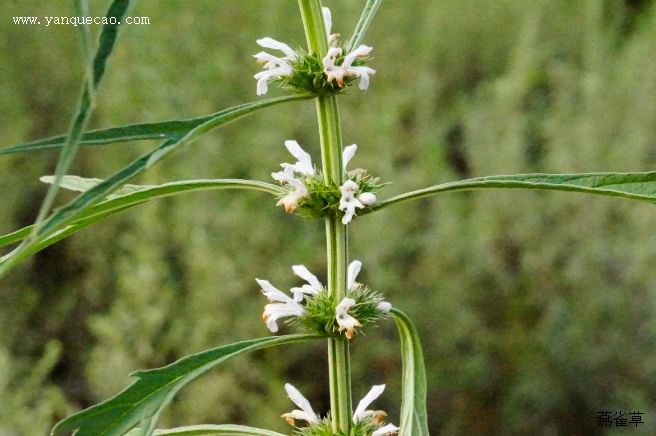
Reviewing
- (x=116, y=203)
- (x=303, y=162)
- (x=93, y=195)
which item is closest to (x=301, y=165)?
(x=303, y=162)

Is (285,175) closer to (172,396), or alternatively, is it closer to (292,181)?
(292,181)

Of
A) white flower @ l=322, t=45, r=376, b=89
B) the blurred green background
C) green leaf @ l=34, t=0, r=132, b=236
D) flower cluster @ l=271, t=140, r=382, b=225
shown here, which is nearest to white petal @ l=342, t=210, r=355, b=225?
flower cluster @ l=271, t=140, r=382, b=225

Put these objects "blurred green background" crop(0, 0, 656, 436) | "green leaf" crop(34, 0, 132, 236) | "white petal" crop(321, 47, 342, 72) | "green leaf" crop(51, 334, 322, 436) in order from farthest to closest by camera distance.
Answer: "blurred green background" crop(0, 0, 656, 436) < "white petal" crop(321, 47, 342, 72) < "green leaf" crop(51, 334, 322, 436) < "green leaf" crop(34, 0, 132, 236)

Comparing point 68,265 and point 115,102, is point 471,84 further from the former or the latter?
point 68,265

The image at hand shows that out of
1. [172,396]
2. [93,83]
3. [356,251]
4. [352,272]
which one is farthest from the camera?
[356,251]

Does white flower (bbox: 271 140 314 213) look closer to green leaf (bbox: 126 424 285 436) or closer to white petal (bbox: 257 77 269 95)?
white petal (bbox: 257 77 269 95)

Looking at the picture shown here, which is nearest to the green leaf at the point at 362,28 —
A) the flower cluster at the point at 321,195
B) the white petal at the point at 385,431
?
the flower cluster at the point at 321,195
